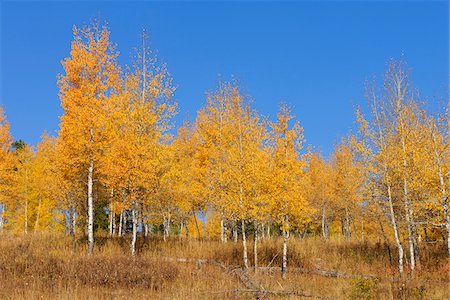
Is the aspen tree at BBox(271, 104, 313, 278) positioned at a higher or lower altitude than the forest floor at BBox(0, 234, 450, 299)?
higher

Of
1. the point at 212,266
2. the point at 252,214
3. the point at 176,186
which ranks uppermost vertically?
the point at 176,186

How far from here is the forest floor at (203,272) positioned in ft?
35.1

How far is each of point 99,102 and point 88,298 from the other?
35.0 feet

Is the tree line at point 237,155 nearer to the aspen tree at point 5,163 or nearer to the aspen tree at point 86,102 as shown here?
the aspen tree at point 86,102

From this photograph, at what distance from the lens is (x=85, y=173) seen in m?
20.1

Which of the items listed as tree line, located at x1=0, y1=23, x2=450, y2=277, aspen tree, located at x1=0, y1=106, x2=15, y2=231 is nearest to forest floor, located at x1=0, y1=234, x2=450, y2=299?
tree line, located at x1=0, y1=23, x2=450, y2=277

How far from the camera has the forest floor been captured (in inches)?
421

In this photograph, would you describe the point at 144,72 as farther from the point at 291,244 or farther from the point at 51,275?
the point at 291,244

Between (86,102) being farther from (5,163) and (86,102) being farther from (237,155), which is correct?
(5,163)

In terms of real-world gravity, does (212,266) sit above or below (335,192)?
below

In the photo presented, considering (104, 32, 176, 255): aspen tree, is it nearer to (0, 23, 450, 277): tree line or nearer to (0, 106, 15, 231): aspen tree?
(0, 23, 450, 277): tree line

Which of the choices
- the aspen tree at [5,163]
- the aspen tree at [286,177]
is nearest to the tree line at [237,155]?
the aspen tree at [286,177]

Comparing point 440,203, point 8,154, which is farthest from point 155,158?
point 8,154

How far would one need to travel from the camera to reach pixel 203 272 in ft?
48.7
